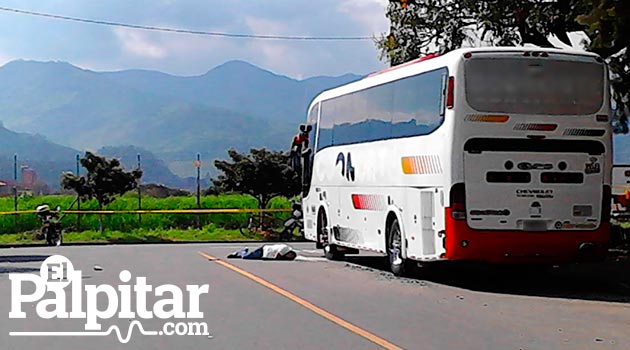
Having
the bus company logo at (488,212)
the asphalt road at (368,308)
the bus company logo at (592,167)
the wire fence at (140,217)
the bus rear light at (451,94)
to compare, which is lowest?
the asphalt road at (368,308)

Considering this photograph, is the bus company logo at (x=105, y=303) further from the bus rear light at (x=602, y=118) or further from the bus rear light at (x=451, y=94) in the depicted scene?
the bus rear light at (x=602, y=118)

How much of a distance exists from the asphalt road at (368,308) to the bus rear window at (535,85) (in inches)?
117

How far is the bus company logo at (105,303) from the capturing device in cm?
1268

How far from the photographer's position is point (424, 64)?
725 inches

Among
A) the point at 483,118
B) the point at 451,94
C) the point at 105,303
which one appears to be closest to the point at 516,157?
the point at 483,118

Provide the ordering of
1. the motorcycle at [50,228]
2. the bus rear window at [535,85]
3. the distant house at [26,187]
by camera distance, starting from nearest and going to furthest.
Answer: the bus rear window at [535,85], the motorcycle at [50,228], the distant house at [26,187]

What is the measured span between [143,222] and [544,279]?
28159mm

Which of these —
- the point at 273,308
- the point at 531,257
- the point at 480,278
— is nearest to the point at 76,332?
the point at 273,308

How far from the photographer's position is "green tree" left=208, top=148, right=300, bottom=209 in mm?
41750

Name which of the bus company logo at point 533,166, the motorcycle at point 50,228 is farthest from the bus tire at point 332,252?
the motorcycle at point 50,228

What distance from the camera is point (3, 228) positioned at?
4338 centimetres

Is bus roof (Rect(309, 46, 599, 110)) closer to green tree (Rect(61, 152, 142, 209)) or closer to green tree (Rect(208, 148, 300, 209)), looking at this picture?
green tree (Rect(208, 148, 300, 209))

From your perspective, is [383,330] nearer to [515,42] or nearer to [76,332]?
[76,332]

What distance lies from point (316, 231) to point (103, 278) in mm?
7505
